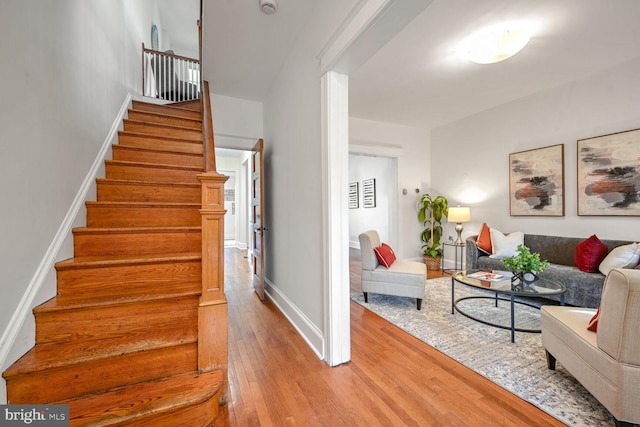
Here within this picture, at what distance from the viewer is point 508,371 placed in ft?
5.92

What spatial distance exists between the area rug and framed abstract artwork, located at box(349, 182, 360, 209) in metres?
4.38

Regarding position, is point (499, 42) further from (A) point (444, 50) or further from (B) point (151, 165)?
(B) point (151, 165)

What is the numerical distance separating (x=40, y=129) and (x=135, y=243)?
868 millimetres

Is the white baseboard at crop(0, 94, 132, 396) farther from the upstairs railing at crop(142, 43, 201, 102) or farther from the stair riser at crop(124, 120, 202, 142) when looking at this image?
the upstairs railing at crop(142, 43, 201, 102)

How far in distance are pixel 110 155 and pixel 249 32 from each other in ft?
5.99

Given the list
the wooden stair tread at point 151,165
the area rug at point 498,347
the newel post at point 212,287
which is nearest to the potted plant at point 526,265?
the area rug at point 498,347

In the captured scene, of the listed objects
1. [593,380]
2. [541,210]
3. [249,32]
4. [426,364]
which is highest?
[249,32]

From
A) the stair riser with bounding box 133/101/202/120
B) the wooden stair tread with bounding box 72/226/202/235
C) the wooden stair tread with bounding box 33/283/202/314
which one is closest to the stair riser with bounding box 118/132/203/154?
the stair riser with bounding box 133/101/202/120

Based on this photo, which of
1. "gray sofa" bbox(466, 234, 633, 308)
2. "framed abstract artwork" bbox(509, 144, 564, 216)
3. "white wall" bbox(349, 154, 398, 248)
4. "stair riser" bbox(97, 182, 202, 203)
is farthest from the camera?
"white wall" bbox(349, 154, 398, 248)

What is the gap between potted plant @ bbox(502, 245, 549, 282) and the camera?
2.41 metres

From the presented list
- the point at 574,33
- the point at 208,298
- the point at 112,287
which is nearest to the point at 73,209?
the point at 112,287

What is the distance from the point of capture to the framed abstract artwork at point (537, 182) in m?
3.58

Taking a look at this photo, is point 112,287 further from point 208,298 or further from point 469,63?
point 469,63

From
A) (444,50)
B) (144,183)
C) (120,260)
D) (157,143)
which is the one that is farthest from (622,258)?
(157,143)
